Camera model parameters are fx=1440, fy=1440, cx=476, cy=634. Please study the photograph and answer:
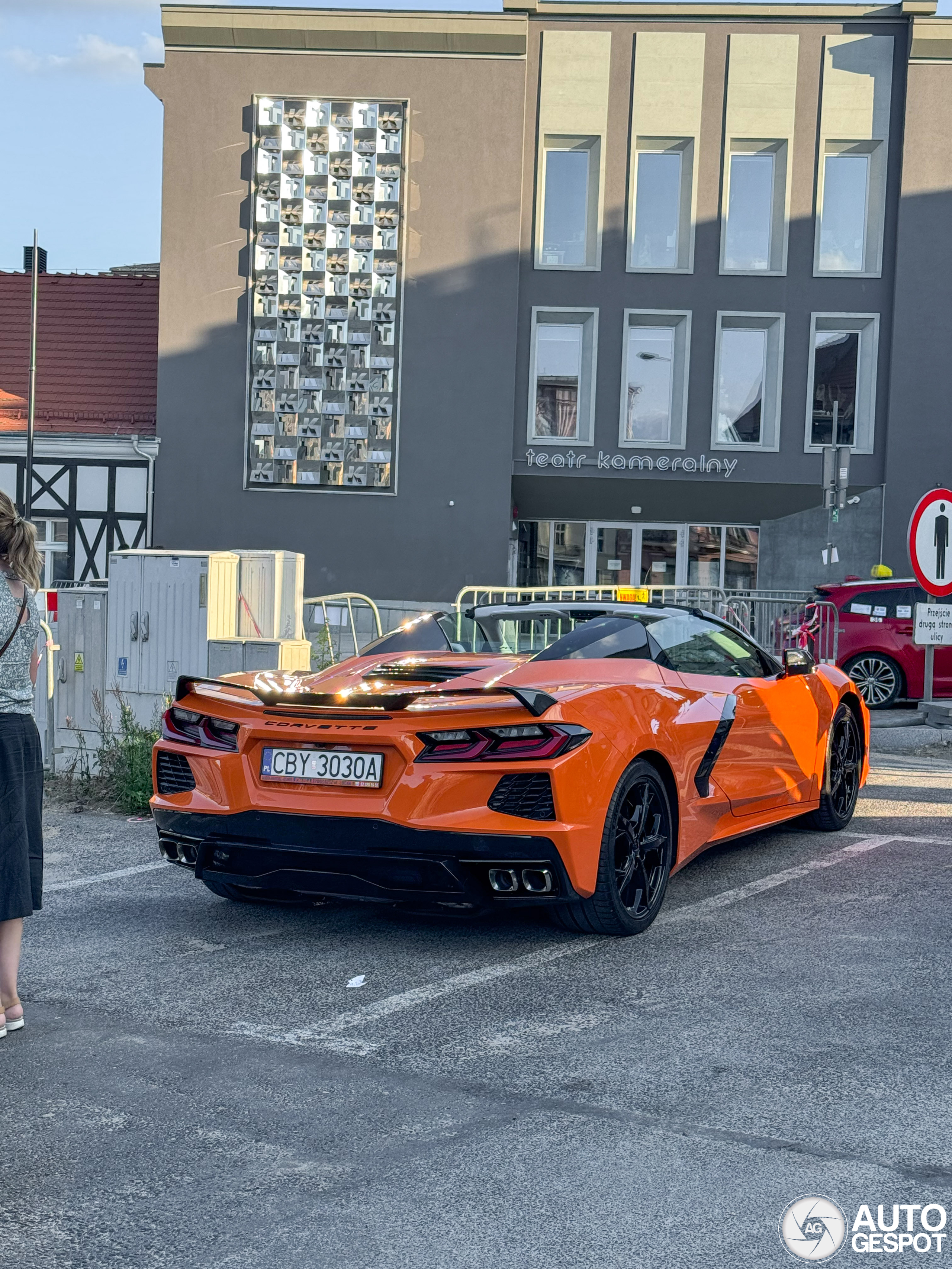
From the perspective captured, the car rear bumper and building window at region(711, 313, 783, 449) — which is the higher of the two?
building window at region(711, 313, 783, 449)

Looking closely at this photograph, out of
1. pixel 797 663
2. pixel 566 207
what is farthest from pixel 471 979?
pixel 566 207

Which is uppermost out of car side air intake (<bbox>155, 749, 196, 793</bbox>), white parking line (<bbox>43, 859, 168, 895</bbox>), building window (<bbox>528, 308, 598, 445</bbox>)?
building window (<bbox>528, 308, 598, 445</bbox>)

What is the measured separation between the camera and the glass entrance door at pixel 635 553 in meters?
28.1

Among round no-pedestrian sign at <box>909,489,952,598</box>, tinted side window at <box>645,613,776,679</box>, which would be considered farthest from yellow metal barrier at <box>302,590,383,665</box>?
round no-pedestrian sign at <box>909,489,952,598</box>

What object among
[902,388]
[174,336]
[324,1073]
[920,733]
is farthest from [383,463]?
[324,1073]

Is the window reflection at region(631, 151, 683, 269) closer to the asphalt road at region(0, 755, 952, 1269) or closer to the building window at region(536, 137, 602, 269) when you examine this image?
the building window at region(536, 137, 602, 269)

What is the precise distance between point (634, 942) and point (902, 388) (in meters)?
22.0

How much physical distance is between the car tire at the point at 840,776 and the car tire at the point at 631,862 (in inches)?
91.1

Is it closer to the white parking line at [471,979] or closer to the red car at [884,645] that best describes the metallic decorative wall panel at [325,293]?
the red car at [884,645]

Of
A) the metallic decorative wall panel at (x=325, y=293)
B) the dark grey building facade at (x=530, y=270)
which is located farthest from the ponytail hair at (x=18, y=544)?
the metallic decorative wall panel at (x=325, y=293)

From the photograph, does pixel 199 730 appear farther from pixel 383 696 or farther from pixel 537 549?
pixel 537 549

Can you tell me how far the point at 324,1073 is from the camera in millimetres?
4137

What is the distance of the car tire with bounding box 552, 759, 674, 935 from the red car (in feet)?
38.3

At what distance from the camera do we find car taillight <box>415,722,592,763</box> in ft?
17.4
